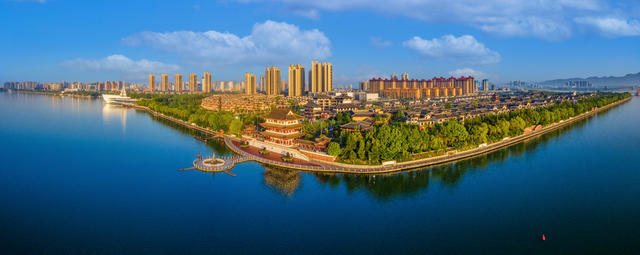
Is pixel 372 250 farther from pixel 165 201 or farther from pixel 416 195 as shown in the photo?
pixel 165 201

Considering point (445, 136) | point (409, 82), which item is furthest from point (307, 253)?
point (409, 82)

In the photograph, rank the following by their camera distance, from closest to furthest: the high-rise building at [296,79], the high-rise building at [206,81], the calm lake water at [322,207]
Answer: the calm lake water at [322,207], the high-rise building at [296,79], the high-rise building at [206,81]

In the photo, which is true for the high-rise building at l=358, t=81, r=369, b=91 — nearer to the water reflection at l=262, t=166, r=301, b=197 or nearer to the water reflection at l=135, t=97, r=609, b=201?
the water reflection at l=135, t=97, r=609, b=201

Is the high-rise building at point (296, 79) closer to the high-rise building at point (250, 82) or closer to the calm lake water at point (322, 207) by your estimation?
the high-rise building at point (250, 82)

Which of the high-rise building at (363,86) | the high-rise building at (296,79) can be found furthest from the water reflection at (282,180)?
the high-rise building at (363,86)

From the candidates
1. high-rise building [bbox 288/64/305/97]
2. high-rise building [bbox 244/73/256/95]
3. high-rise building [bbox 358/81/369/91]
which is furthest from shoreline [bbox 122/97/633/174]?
high-rise building [bbox 358/81/369/91]

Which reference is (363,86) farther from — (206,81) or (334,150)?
(334,150)
